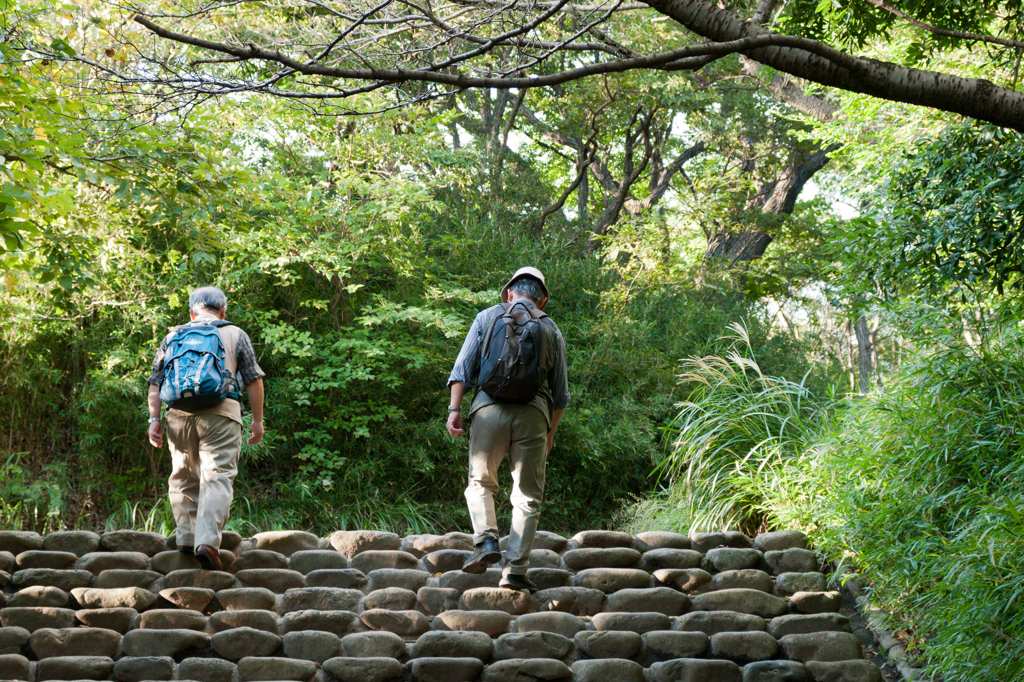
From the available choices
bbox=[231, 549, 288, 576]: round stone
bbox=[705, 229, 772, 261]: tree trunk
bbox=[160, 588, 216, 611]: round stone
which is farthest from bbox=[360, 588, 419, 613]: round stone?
bbox=[705, 229, 772, 261]: tree trunk

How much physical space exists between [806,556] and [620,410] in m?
3.76

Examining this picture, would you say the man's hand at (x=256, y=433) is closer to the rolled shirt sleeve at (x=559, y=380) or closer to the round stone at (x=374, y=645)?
the round stone at (x=374, y=645)

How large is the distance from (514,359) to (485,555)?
1020 mm

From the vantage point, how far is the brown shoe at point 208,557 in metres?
4.15

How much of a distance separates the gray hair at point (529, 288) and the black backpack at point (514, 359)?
0.27 meters

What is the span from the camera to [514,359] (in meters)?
4.08

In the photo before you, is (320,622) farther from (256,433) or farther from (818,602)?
(818,602)

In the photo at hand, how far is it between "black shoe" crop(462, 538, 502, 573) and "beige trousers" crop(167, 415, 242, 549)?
1.34 m

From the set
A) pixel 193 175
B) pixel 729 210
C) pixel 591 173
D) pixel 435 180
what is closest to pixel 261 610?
pixel 193 175

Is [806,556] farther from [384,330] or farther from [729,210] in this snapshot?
[729,210]

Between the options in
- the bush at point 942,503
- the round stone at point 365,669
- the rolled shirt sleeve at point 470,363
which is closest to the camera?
the bush at point 942,503

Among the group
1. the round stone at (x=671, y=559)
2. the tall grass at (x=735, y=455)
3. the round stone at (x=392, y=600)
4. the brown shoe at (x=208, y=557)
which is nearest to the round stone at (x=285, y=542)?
the brown shoe at (x=208, y=557)

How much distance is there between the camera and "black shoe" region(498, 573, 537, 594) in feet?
13.5

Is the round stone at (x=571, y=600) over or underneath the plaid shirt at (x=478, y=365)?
underneath
